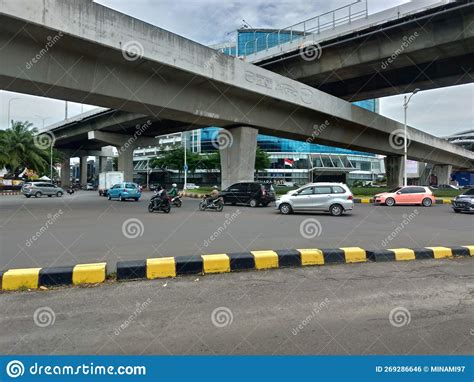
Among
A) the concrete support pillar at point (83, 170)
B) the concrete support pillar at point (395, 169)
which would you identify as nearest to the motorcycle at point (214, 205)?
the concrete support pillar at point (395, 169)

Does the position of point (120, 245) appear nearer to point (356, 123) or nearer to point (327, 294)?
point (327, 294)

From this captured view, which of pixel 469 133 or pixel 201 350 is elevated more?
pixel 469 133

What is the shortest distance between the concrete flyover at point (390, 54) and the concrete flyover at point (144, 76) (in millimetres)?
2056

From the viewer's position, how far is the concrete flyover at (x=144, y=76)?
Result: 12.5 m

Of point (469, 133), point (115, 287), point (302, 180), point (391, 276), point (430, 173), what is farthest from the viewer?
point (469, 133)

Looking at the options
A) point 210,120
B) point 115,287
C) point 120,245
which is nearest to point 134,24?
point 210,120

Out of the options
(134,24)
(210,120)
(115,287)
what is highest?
(134,24)

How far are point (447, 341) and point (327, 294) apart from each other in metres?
1.69

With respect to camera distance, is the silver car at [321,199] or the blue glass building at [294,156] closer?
the silver car at [321,199]

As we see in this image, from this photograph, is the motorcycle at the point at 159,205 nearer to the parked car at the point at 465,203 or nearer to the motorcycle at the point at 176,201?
the motorcycle at the point at 176,201

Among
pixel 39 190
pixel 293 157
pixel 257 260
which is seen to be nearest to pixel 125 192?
pixel 39 190

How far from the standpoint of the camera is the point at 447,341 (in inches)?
138

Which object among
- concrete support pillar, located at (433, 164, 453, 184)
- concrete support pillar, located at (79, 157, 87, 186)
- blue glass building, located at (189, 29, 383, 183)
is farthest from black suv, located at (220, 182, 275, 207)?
concrete support pillar, located at (79, 157, 87, 186)

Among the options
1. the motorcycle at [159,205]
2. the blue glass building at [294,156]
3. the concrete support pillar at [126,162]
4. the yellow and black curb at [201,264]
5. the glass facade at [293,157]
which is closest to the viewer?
the yellow and black curb at [201,264]
